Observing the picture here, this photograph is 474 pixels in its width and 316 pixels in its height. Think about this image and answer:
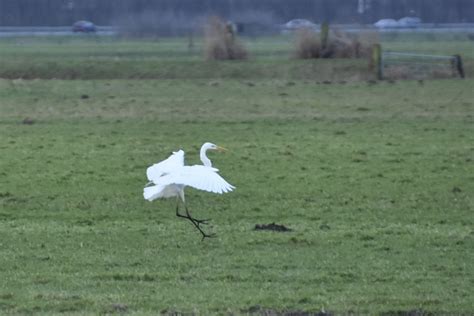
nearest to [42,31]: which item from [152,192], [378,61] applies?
[378,61]

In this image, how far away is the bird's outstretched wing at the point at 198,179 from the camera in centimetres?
995

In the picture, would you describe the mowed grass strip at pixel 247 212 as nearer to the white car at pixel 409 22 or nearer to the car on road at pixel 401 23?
the car on road at pixel 401 23

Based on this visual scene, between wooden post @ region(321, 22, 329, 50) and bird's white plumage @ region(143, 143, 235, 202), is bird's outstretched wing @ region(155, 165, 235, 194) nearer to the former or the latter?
bird's white plumage @ region(143, 143, 235, 202)

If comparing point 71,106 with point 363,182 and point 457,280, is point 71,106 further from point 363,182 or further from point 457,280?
point 457,280

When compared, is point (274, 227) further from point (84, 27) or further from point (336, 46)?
point (84, 27)

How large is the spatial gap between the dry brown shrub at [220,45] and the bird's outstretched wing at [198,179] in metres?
28.5

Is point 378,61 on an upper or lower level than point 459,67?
upper

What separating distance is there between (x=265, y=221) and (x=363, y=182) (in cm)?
311

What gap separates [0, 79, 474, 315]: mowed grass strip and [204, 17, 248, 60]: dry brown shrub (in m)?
13.1

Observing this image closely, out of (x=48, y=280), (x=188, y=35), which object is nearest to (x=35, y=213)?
(x=48, y=280)

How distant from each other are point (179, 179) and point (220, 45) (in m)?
28.8

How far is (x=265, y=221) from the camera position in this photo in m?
11.8

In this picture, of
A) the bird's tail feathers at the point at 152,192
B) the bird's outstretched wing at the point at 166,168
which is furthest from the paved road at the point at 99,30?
the bird's tail feathers at the point at 152,192

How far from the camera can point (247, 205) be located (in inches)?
504
